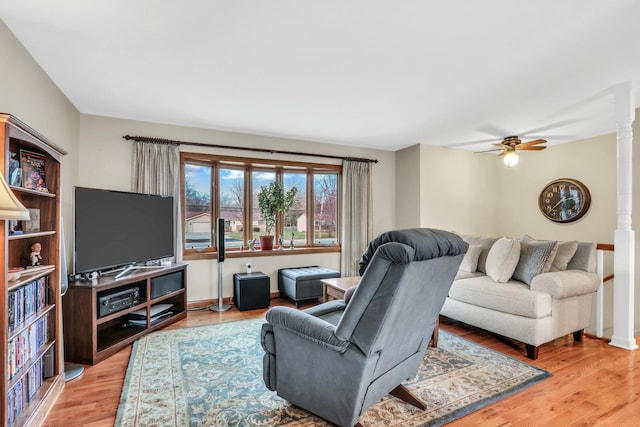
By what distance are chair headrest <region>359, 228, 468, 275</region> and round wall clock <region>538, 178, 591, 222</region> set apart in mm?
4211

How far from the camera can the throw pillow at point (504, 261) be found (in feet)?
10.8

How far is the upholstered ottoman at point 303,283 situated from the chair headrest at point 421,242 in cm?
259

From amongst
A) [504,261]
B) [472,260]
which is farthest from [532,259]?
[472,260]

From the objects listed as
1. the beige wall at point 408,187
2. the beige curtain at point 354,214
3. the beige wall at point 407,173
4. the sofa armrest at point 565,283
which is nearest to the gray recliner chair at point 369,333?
the sofa armrest at point 565,283

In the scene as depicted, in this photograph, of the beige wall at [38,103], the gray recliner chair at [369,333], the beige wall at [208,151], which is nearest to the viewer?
the gray recliner chair at [369,333]

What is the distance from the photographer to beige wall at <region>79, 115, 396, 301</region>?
3.78 metres

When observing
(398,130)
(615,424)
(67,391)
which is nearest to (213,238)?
(67,391)

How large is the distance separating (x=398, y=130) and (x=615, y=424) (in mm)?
3545

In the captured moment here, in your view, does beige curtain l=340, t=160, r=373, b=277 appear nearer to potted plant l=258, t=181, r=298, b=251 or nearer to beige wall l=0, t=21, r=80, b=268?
potted plant l=258, t=181, r=298, b=251

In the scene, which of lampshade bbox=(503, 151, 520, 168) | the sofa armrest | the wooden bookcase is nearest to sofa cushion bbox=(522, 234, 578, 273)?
the sofa armrest

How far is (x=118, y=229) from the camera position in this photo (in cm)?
316

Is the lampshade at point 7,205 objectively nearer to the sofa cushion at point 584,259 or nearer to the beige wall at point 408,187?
the sofa cushion at point 584,259

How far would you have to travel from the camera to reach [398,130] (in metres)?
4.42

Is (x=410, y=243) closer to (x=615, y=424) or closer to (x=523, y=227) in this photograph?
(x=615, y=424)
